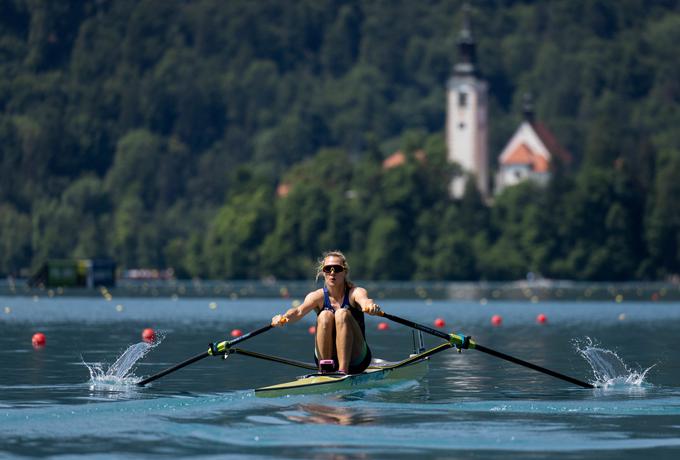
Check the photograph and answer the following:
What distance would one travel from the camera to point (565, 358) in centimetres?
4131

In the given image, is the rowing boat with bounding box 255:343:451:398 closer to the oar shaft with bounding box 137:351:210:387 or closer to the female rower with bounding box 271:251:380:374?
the female rower with bounding box 271:251:380:374

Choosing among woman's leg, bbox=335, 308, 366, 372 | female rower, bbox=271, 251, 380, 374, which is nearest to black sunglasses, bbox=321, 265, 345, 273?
female rower, bbox=271, 251, 380, 374

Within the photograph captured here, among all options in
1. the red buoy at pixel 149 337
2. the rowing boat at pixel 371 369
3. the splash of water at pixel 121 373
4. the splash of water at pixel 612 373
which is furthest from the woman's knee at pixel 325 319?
the red buoy at pixel 149 337

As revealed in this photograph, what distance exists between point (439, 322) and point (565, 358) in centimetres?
1725

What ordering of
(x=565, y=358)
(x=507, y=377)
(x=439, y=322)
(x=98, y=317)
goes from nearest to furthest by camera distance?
(x=507, y=377), (x=565, y=358), (x=439, y=322), (x=98, y=317)

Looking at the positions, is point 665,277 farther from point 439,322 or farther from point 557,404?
point 557,404

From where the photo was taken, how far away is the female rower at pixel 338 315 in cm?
2914

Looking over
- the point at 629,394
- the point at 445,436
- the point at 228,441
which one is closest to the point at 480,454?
the point at 445,436

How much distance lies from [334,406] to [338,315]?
1.88 metres

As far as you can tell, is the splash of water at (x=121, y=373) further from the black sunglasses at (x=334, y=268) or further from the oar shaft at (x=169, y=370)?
the black sunglasses at (x=334, y=268)

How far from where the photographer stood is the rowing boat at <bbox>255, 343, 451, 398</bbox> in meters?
28.6

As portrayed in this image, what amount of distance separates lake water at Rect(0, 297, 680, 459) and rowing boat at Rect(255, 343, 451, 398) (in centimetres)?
17

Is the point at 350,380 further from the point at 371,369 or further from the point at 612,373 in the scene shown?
the point at 612,373

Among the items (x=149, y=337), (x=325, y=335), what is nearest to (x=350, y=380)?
(x=325, y=335)
